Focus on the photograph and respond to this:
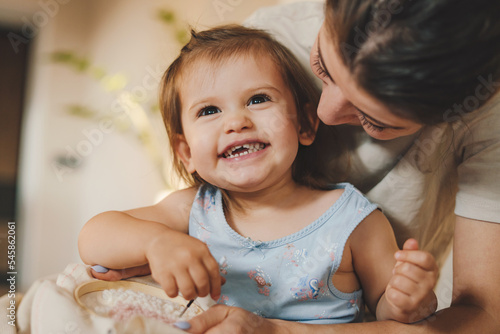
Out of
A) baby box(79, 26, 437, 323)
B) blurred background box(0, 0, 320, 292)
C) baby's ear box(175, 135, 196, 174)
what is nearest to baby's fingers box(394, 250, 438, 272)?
baby box(79, 26, 437, 323)

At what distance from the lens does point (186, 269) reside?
0.60 meters

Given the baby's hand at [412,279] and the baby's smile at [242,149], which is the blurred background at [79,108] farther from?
the baby's hand at [412,279]

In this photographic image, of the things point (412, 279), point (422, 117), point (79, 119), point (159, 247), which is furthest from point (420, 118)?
point (79, 119)

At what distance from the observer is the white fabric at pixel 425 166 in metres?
0.77

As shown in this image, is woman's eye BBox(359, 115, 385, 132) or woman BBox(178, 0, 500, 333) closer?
woman BBox(178, 0, 500, 333)

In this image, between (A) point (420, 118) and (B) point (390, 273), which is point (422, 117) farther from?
(B) point (390, 273)

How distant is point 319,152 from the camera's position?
0.95 m

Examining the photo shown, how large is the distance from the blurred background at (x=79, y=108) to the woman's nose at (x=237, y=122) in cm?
96

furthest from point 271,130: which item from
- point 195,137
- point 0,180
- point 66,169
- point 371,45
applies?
point 66,169

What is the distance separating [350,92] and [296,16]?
46 centimetres

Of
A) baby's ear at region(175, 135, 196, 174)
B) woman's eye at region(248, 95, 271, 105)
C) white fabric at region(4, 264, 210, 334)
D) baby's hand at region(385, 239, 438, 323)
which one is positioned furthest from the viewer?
baby's ear at region(175, 135, 196, 174)

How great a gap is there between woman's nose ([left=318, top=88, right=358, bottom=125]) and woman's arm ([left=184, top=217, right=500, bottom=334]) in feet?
1.02

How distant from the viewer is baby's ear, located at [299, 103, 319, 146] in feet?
2.91

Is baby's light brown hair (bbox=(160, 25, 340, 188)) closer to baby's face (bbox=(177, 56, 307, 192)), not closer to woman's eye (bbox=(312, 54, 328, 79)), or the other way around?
baby's face (bbox=(177, 56, 307, 192))
